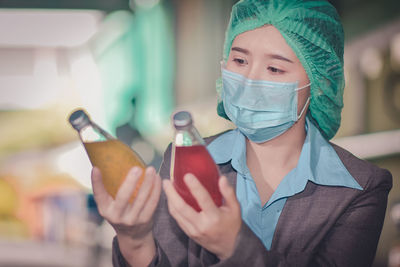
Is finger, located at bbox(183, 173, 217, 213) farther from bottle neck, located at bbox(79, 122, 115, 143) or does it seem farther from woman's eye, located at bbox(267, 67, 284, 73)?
woman's eye, located at bbox(267, 67, 284, 73)

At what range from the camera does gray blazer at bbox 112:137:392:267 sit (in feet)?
2.85

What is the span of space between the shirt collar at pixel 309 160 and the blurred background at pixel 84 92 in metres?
1.75

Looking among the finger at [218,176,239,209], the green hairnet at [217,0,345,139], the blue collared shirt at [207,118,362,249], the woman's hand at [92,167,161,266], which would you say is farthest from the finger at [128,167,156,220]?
the green hairnet at [217,0,345,139]

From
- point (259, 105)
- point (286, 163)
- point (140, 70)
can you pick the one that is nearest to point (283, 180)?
point (286, 163)

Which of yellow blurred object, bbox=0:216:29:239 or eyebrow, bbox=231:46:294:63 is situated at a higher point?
eyebrow, bbox=231:46:294:63

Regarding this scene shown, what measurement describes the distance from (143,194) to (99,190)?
0.07 metres

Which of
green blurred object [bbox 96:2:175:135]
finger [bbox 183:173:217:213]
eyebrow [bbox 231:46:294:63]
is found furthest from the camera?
green blurred object [bbox 96:2:175:135]

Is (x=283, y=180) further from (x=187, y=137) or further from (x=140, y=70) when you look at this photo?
(x=140, y=70)

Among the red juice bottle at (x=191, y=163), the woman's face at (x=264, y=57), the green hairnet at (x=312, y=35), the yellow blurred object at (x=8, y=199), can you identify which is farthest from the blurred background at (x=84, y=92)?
the red juice bottle at (x=191, y=163)

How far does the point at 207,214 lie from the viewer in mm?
685

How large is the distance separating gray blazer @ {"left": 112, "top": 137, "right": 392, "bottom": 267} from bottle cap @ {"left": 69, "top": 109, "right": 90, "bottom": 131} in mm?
230

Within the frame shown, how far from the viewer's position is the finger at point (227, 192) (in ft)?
2.21

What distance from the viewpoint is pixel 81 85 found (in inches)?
122

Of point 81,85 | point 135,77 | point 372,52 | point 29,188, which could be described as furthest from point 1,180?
point 372,52
